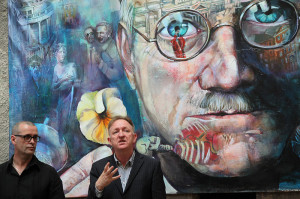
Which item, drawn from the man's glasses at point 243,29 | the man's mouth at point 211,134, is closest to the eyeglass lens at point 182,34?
the man's glasses at point 243,29

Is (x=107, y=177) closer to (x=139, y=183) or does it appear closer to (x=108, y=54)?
(x=139, y=183)

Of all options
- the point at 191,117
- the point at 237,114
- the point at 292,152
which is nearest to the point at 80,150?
the point at 191,117

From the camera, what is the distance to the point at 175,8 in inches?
171

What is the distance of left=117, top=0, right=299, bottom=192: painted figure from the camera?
392 cm

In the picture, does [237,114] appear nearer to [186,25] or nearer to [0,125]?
[186,25]

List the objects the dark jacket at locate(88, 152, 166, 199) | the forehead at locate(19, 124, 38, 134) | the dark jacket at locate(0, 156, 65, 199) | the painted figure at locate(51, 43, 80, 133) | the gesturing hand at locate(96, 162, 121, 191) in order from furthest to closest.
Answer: the painted figure at locate(51, 43, 80, 133)
the forehead at locate(19, 124, 38, 134)
the dark jacket at locate(0, 156, 65, 199)
the dark jacket at locate(88, 152, 166, 199)
the gesturing hand at locate(96, 162, 121, 191)

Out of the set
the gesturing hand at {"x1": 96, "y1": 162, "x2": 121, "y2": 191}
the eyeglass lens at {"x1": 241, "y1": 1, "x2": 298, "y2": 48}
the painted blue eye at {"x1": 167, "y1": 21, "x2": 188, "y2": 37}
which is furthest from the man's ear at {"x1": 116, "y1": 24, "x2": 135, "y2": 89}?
the gesturing hand at {"x1": 96, "y1": 162, "x2": 121, "y2": 191}

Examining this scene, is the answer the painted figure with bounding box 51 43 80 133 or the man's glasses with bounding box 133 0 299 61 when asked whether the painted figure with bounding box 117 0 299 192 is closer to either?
the man's glasses with bounding box 133 0 299 61

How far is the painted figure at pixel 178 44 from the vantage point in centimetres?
430

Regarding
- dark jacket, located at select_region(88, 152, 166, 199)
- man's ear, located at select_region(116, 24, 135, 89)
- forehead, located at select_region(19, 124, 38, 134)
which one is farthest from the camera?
man's ear, located at select_region(116, 24, 135, 89)

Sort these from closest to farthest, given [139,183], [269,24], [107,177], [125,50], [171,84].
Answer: [107,177], [139,183], [269,24], [171,84], [125,50]

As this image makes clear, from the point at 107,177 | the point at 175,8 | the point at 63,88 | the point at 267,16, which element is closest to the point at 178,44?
the point at 175,8

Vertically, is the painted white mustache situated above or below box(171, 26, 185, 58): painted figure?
below

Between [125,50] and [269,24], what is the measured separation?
1.51 m
